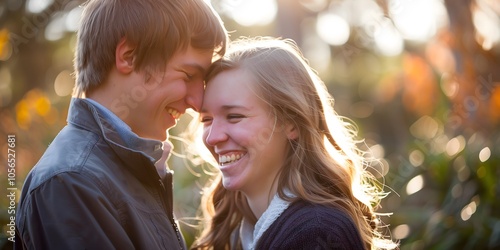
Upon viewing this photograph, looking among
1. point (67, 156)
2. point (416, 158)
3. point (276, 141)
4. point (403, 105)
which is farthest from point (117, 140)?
point (403, 105)

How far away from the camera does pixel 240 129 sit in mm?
3119

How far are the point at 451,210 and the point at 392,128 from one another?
34.9 ft

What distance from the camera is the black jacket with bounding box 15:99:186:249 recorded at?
7.41ft

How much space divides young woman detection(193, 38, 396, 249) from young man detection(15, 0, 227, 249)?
17 centimetres

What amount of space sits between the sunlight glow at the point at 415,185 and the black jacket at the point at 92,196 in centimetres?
353

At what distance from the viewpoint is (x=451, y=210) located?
5.52 metres

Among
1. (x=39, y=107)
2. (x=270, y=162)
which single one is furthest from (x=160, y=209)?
(x=39, y=107)

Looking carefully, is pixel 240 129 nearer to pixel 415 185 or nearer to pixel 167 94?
pixel 167 94

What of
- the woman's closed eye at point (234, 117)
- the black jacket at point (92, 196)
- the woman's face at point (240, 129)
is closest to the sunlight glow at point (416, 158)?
the woman's face at point (240, 129)

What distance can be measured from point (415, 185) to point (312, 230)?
3517 mm

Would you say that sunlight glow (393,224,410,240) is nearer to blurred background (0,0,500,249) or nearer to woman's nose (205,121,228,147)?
blurred background (0,0,500,249)

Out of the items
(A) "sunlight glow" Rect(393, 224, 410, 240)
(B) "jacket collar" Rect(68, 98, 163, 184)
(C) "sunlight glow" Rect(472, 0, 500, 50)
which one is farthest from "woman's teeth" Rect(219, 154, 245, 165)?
(C) "sunlight glow" Rect(472, 0, 500, 50)

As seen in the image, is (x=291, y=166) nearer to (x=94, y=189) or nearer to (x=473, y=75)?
(x=94, y=189)

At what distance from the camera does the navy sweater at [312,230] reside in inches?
108
